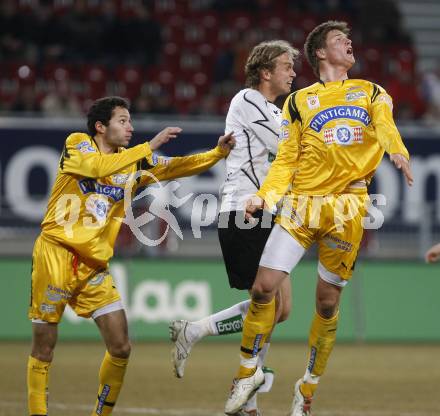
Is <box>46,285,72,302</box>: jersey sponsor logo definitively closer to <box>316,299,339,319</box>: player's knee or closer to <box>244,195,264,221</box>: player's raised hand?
<box>244,195,264,221</box>: player's raised hand

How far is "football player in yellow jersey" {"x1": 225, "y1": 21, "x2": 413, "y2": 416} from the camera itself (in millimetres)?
7504

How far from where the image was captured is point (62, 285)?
7.43m

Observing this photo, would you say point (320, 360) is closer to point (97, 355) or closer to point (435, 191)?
point (97, 355)

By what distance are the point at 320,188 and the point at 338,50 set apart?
1.05 m

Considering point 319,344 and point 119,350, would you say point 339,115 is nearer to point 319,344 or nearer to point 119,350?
point 319,344

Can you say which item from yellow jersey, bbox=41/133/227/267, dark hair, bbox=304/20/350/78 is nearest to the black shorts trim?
yellow jersey, bbox=41/133/227/267

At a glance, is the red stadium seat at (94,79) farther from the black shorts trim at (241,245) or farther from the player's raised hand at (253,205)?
the player's raised hand at (253,205)

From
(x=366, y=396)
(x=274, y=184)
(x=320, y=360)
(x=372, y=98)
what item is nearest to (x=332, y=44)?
(x=372, y=98)

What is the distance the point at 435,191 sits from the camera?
17.0m

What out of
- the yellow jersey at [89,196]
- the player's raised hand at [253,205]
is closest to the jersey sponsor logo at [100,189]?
the yellow jersey at [89,196]

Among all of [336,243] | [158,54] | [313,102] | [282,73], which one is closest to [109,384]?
[336,243]

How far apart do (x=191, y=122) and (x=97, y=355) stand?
4477mm

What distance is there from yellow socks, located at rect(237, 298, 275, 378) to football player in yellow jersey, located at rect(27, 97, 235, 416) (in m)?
0.87

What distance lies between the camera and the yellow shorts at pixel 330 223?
7.56m
